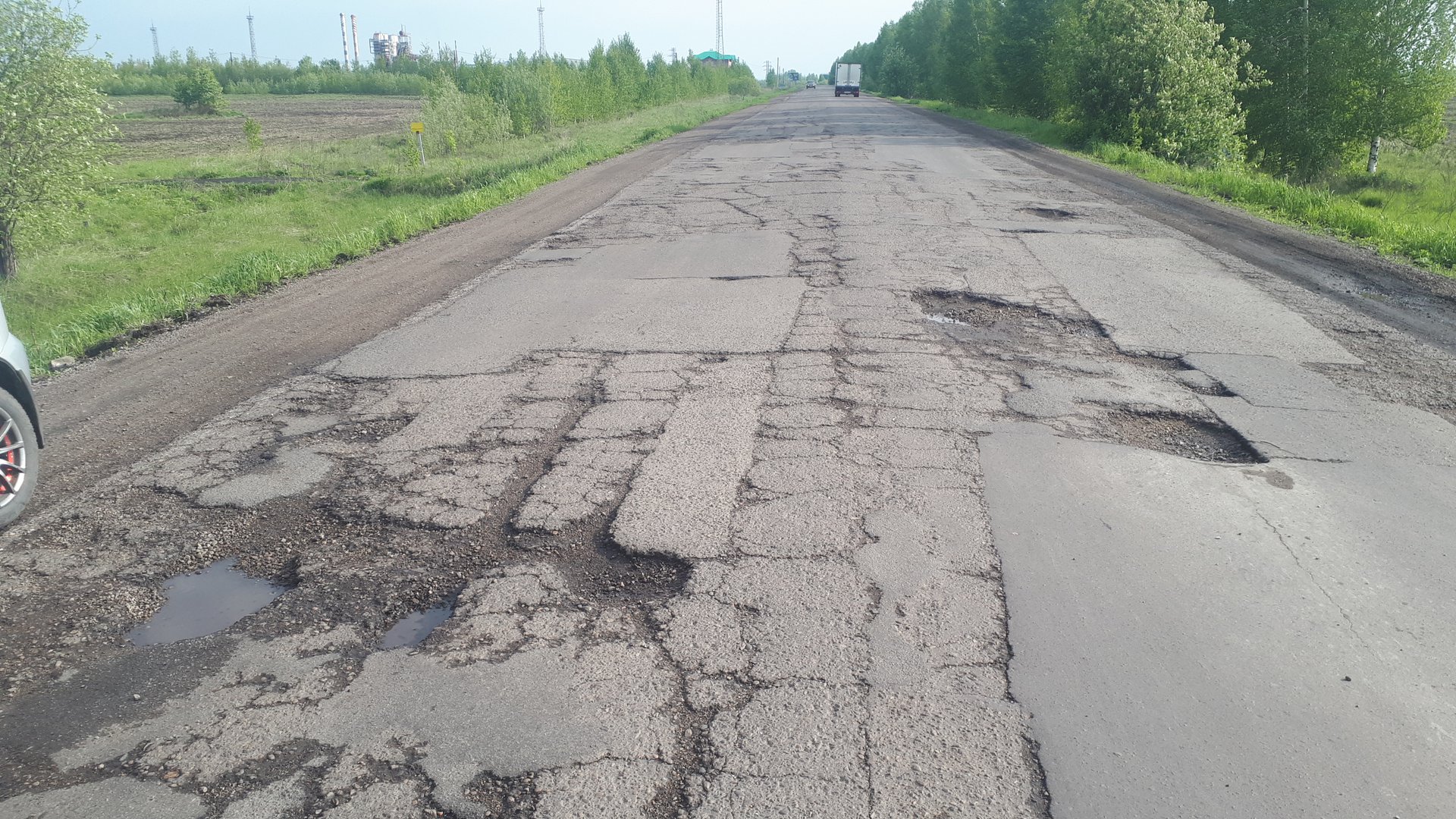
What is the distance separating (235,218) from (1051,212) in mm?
15623

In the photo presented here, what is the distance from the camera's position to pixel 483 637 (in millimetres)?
2998

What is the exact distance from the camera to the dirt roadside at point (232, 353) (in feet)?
16.0

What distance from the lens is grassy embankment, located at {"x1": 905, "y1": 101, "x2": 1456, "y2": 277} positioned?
32.2 feet

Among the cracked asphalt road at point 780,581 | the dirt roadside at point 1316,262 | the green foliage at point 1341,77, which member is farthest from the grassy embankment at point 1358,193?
the cracked asphalt road at point 780,581

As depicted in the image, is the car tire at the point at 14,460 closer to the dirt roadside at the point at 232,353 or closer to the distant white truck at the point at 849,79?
the dirt roadside at the point at 232,353

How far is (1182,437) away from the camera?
15.4 feet

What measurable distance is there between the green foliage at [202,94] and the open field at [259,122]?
1229 mm

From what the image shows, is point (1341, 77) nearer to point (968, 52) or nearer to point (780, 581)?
point (780, 581)

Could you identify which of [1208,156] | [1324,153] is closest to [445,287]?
[1208,156]

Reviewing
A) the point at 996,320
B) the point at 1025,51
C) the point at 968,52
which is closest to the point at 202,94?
the point at 968,52

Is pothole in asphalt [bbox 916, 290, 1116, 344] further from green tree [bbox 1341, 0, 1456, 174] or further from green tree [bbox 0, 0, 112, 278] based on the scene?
green tree [bbox 1341, 0, 1456, 174]

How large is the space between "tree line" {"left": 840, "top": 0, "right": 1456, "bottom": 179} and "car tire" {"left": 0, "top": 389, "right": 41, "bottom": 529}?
20.2m

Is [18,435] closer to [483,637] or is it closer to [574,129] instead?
[483,637]

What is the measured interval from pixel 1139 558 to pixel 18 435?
197 inches
